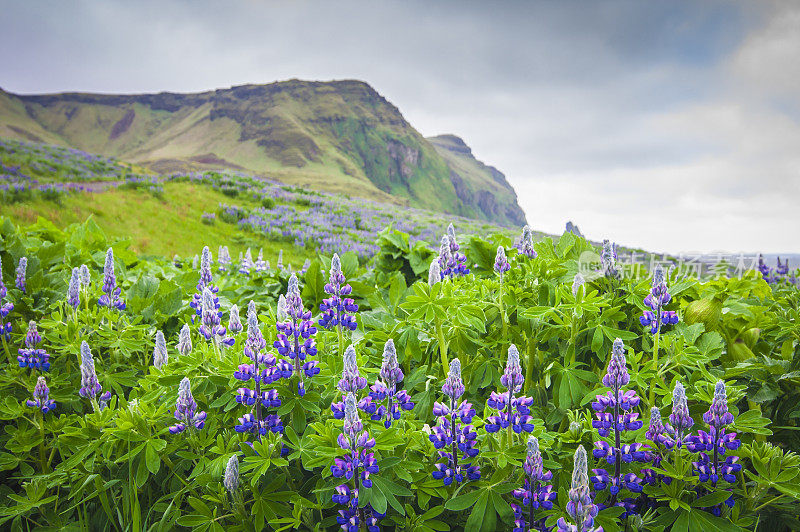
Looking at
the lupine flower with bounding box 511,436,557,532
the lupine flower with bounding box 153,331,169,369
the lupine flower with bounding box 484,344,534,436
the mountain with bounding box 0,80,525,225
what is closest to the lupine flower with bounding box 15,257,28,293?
the lupine flower with bounding box 153,331,169,369

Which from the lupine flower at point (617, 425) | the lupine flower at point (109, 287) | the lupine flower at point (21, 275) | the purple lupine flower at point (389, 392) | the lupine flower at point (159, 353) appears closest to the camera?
the lupine flower at point (617, 425)

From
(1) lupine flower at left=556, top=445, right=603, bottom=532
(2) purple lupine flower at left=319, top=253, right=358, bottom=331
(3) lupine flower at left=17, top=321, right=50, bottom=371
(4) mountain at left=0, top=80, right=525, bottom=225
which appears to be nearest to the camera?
(1) lupine flower at left=556, top=445, right=603, bottom=532

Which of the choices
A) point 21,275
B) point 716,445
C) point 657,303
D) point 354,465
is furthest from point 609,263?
point 21,275

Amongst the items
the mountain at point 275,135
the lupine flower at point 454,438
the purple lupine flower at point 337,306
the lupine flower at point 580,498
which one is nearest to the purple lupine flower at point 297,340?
the purple lupine flower at point 337,306

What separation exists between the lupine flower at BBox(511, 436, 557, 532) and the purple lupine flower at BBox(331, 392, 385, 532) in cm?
52

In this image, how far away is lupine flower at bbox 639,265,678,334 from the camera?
1845 millimetres

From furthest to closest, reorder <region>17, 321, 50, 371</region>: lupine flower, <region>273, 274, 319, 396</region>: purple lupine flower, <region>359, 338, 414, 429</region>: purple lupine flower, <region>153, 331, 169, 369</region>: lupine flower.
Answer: <region>17, 321, 50, 371</region>: lupine flower → <region>153, 331, 169, 369</region>: lupine flower → <region>273, 274, 319, 396</region>: purple lupine flower → <region>359, 338, 414, 429</region>: purple lupine flower

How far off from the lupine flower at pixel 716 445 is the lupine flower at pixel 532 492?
57 centimetres

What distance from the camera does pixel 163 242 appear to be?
990cm

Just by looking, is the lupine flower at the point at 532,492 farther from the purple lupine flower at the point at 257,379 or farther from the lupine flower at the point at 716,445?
the purple lupine flower at the point at 257,379

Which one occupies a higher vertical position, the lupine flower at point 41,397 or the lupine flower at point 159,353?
the lupine flower at point 159,353

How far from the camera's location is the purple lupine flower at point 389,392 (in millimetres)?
1670

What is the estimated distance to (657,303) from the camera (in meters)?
1.85

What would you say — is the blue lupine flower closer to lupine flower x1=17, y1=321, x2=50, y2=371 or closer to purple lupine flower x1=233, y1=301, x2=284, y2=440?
purple lupine flower x1=233, y1=301, x2=284, y2=440
